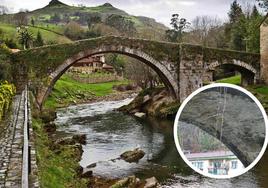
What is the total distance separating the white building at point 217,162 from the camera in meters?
3.23

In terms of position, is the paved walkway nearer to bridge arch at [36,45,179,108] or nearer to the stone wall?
bridge arch at [36,45,179,108]

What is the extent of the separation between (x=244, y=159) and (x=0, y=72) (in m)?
16.6

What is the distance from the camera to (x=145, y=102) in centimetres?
3275

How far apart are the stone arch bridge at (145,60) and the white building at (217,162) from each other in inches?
929

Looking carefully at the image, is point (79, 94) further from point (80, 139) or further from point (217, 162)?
point (217, 162)

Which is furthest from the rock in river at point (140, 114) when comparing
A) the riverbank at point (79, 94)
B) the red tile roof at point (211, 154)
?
the red tile roof at point (211, 154)

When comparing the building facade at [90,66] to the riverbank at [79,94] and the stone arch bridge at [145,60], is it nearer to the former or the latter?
the riverbank at [79,94]

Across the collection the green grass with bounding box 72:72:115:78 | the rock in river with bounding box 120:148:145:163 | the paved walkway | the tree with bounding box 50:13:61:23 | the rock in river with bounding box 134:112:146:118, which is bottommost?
the rock in river with bounding box 134:112:146:118

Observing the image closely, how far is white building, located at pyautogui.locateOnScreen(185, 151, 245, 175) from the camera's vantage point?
3227 mm

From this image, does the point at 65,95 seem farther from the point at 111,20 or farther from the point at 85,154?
the point at 111,20

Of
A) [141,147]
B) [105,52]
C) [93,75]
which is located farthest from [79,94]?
[141,147]

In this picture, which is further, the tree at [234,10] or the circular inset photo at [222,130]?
the tree at [234,10]

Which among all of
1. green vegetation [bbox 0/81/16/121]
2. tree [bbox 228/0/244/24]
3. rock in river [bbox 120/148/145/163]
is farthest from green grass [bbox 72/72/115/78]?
green vegetation [bbox 0/81/16/121]

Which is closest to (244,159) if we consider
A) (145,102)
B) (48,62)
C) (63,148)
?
(63,148)
